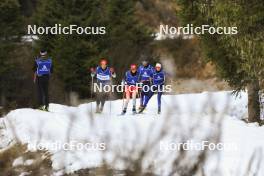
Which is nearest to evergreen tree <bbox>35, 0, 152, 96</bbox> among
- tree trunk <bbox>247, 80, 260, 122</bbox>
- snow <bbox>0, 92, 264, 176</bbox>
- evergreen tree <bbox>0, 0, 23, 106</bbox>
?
evergreen tree <bbox>0, 0, 23, 106</bbox>

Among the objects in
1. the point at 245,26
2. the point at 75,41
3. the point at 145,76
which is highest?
the point at 75,41

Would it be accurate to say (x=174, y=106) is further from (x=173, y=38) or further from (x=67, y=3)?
(x=173, y=38)

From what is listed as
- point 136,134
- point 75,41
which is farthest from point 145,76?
point 75,41

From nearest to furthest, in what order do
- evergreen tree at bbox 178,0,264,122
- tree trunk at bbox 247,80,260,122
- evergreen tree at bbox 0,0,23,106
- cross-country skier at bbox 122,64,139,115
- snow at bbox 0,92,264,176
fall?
1. snow at bbox 0,92,264,176
2. evergreen tree at bbox 178,0,264,122
3. cross-country skier at bbox 122,64,139,115
4. tree trunk at bbox 247,80,260,122
5. evergreen tree at bbox 0,0,23,106

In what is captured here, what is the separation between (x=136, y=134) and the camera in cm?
297

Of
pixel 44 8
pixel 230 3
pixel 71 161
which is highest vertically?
pixel 44 8

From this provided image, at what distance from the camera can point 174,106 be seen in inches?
127

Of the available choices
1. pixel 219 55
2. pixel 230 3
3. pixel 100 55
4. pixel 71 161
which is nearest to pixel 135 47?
pixel 100 55

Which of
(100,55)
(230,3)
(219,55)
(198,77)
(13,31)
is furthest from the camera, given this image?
(198,77)

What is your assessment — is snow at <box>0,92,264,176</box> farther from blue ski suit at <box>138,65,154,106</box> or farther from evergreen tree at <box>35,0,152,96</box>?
evergreen tree at <box>35,0,152,96</box>

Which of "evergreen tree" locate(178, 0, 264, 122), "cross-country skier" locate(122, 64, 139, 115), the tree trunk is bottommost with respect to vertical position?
the tree trunk

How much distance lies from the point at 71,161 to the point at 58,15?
22780mm

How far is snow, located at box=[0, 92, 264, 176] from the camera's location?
299 cm

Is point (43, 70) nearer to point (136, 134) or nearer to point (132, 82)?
point (132, 82)
